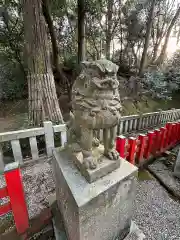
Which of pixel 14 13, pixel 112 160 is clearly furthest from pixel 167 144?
pixel 14 13

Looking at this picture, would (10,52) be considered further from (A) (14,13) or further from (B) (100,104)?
(B) (100,104)

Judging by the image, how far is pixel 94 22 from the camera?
25.4ft

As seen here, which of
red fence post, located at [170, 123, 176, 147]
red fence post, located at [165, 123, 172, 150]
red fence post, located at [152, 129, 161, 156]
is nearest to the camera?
red fence post, located at [152, 129, 161, 156]

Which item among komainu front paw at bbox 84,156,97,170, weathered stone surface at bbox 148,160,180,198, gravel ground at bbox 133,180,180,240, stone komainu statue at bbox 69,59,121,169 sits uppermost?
stone komainu statue at bbox 69,59,121,169

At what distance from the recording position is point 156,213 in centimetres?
186

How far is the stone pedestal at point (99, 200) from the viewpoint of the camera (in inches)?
40.0

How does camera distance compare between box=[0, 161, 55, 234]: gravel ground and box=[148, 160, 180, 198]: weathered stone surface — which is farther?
box=[148, 160, 180, 198]: weathered stone surface

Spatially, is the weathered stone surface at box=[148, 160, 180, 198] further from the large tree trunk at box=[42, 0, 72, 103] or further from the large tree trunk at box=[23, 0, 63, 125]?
the large tree trunk at box=[42, 0, 72, 103]

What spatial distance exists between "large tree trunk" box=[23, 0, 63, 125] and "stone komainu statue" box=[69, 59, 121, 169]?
233 cm

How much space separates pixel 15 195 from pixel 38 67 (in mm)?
2534

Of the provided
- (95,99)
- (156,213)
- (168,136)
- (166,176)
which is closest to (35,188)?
(156,213)

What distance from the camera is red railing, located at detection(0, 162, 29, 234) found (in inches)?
46.8

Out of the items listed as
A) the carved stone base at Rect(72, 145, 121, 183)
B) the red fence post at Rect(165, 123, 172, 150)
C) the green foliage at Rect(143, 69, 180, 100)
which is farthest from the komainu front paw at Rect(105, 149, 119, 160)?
the green foliage at Rect(143, 69, 180, 100)

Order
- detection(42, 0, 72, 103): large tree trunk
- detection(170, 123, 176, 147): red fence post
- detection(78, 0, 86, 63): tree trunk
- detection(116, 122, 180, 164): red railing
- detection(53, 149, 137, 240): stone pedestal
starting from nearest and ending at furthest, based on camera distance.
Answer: detection(53, 149, 137, 240): stone pedestal < detection(116, 122, 180, 164): red railing < detection(170, 123, 176, 147): red fence post < detection(78, 0, 86, 63): tree trunk < detection(42, 0, 72, 103): large tree trunk
